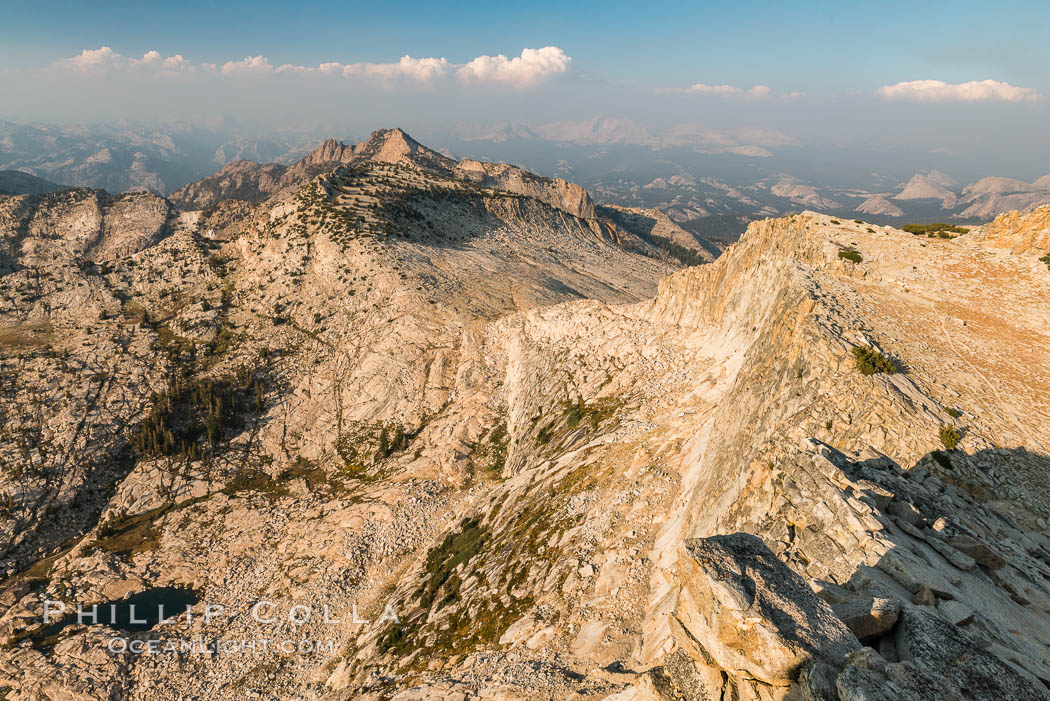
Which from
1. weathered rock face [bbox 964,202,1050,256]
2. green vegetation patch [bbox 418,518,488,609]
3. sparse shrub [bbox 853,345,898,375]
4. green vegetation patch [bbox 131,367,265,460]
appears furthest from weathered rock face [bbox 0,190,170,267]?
weathered rock face [bbox 964,202,1050,256]

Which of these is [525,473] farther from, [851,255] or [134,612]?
[134,612]

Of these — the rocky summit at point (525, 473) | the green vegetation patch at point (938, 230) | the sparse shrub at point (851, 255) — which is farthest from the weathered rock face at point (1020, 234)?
the sparse shrub at point (851, 255)

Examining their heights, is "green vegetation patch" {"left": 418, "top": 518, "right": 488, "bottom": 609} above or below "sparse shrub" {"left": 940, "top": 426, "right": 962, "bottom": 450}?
below

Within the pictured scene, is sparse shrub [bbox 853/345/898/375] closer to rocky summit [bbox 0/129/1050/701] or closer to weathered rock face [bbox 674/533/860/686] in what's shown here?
rocky summit [bbox 0/129/1050/701]

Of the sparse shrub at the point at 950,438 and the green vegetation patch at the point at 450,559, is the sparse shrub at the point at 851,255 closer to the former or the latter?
the sparse shrub at the point at 950,438

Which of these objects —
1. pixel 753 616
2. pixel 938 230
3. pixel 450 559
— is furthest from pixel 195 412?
pixel 938 230
